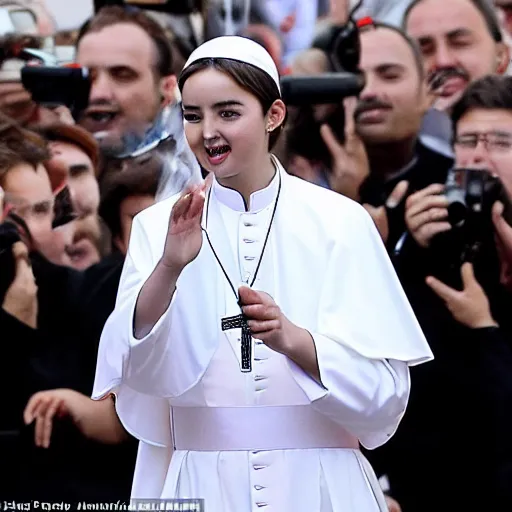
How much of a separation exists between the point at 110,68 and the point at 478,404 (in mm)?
1890

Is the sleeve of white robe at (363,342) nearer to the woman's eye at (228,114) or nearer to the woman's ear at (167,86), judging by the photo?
the woman's eye at (228,114)

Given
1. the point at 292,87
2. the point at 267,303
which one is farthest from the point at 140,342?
the point at 292,87

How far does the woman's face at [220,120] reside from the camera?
275 centimetres

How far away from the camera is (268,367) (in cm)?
282

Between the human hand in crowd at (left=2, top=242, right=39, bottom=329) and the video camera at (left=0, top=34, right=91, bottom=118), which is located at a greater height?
the video camera at (left=0, top=34, right=91, bottom=118)

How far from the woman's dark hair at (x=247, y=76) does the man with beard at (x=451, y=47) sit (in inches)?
74.2

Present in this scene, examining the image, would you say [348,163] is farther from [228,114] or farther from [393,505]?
[228,114]

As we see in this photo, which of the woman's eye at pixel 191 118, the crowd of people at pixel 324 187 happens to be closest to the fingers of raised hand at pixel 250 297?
the woman's eye at pixel 191 118

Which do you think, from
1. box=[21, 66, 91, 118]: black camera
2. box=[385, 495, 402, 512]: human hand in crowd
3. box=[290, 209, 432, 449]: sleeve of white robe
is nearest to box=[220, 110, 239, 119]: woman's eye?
box=[290, 209, 432, 449]: sleeve of white robe

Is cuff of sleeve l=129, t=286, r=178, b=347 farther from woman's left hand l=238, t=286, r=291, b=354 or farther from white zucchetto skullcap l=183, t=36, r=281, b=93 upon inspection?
white zucchetto skullcap l=183, t=36, r=281, b=93

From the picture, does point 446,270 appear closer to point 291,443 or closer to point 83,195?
point 83,195

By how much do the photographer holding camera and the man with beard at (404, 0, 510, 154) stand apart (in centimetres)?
5

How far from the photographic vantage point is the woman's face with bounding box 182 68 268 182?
2750mm

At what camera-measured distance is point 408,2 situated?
183 inches
